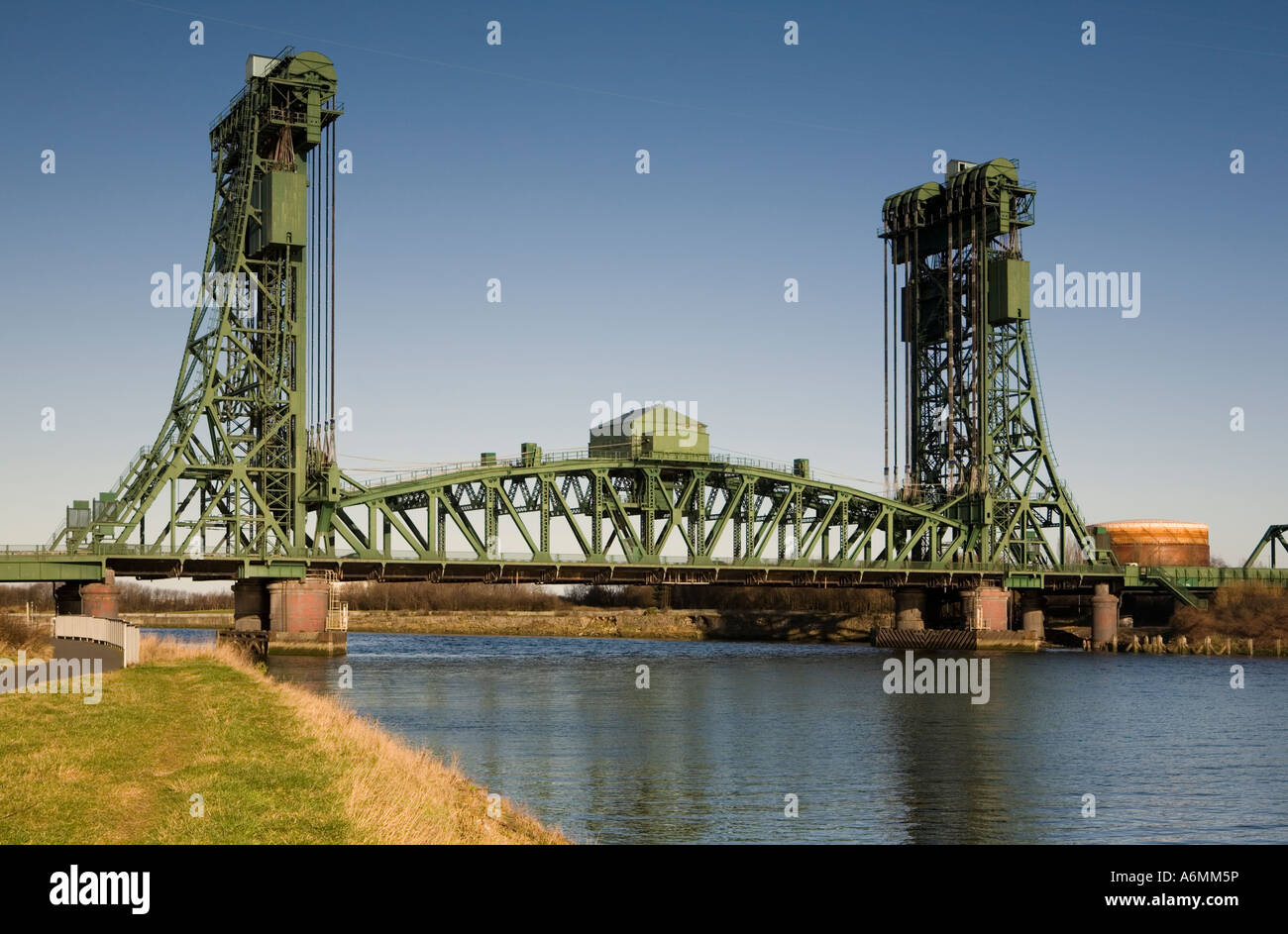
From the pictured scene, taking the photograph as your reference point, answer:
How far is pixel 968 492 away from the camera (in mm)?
135125

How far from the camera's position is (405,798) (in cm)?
2912

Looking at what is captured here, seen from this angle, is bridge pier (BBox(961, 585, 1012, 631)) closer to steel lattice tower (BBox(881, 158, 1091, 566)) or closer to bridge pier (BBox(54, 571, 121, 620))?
steel lattice tower (BBox(881, 158, 1091, 566))

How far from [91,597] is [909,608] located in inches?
2865

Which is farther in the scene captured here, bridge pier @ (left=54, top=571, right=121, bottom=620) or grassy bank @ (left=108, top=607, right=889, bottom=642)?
grassy bank @ (left=108, top=607, right=889, bottom=642)

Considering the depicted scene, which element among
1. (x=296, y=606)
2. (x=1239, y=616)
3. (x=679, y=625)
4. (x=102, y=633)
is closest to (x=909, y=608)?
(x=1239, y=616)

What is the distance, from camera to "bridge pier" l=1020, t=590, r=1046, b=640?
13550 cm

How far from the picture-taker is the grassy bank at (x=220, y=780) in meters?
24.6

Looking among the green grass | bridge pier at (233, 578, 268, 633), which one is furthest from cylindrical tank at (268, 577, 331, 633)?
the green grass

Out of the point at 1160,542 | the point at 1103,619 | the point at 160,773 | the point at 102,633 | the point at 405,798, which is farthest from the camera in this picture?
the point at 1160,542

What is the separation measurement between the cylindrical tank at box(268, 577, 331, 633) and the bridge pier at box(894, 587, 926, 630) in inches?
2183

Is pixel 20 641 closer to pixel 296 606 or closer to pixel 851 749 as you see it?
pixel 296 606
